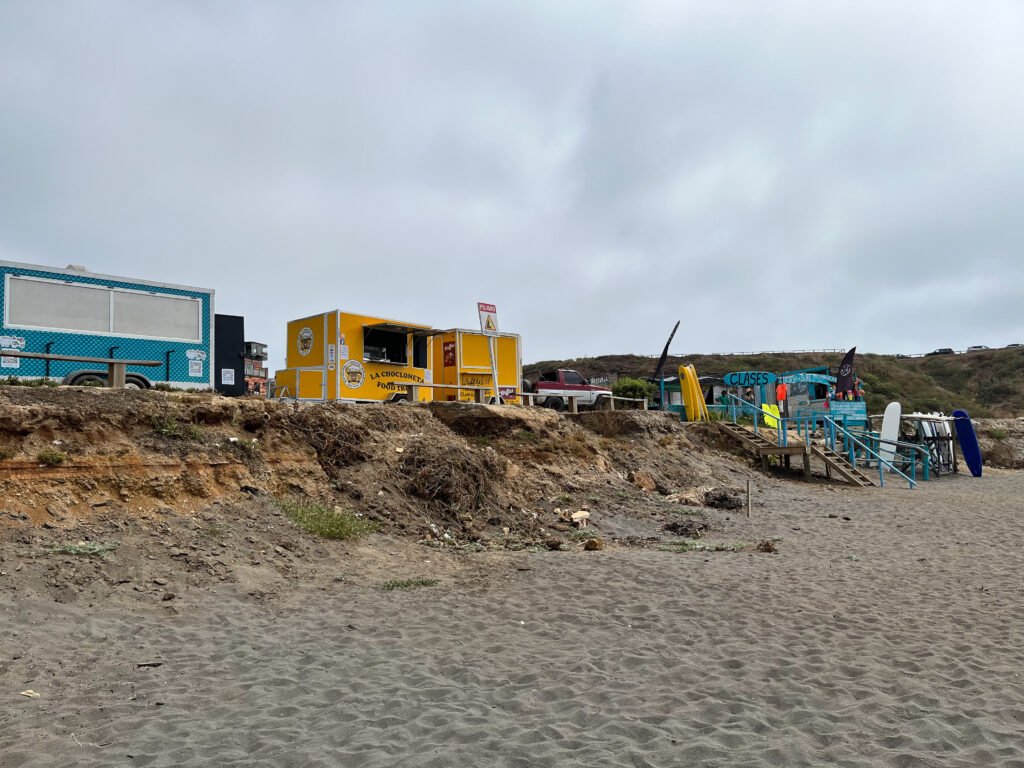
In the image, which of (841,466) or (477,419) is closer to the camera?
(477,419)

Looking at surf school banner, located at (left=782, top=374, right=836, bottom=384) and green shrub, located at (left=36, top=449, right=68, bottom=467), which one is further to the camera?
surf school banner, located at (left=782, top=374, right=836, bottom=384)

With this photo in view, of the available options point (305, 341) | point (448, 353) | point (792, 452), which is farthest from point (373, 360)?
point (792, 452)

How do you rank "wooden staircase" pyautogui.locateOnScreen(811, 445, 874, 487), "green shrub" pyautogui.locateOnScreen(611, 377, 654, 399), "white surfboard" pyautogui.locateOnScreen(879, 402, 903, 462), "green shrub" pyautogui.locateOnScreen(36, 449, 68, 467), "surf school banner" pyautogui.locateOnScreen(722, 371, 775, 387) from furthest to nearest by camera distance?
1. "green shrub" pyautogui.locateOnScreen(611, 377, 654, 399)
2. "surf school banner" pyautogui.locateOnScreen(722, 371, 775, 387)
3. "white surfboard" pyautogui.locateOnScreen(879, 402, 903, 462)
4. "wooden staircase" pyautogui.locateOnScreen(811, 445, 874, 487)
5. "green shrub" pyautogui.locateOnScreen(36, 449, 68, 467)

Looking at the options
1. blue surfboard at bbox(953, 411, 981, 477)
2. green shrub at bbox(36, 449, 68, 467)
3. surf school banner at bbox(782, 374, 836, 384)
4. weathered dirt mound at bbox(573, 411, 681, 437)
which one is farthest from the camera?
surf school banner at bbox(782, 374, 836, 384)

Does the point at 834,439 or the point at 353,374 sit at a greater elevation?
the point at 353,374

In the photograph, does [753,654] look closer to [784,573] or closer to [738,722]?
[738,722]

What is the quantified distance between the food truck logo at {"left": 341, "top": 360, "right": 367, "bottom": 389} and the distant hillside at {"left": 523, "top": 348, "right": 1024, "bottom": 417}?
4746 centimetres

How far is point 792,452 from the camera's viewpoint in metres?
20.9

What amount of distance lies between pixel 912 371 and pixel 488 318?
7034 centimetres

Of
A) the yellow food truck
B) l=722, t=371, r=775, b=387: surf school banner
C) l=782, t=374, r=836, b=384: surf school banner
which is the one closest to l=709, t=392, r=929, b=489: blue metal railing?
l=782, t=374, r=836, b=384: surf school banner

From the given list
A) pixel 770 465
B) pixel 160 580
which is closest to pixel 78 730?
pixel 160 580

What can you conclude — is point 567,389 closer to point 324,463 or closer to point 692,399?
point 692,399

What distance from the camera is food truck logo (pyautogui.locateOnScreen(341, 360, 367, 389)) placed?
15.8 meters

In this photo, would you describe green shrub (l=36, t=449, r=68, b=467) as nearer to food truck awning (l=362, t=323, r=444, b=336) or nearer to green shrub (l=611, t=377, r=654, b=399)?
food truck awning (l=362, t=323, r=444, b=336)
